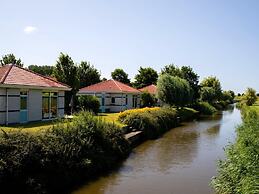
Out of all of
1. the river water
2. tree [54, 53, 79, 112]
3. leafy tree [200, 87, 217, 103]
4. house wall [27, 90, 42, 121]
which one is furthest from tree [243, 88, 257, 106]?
house wall [27, 90, 42, 121]

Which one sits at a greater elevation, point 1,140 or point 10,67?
point 10,67

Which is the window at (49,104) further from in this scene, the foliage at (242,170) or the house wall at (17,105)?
the foliage at (242,170)

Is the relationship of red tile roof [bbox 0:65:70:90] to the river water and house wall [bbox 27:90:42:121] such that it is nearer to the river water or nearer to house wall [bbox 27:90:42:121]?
house wall [bbox 27:90:42:121]

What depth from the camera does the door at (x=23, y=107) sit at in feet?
72.6

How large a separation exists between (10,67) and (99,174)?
1267 centimetres

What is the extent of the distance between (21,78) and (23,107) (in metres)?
1.97

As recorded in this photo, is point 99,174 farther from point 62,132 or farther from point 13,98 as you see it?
point 13,98

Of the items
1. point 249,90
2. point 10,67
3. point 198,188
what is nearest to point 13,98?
point 10,67

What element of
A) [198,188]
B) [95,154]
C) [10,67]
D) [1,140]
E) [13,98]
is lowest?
[198,188]

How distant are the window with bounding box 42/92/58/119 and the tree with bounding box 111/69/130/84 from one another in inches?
1861

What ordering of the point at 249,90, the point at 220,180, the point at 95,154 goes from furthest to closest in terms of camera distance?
the point at 249,90 → the point at 95,154 → the point at 220,180

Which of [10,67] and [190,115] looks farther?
[190,115]

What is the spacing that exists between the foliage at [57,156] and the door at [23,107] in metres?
7.17

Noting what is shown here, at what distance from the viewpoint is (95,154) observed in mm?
15164
